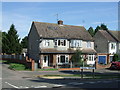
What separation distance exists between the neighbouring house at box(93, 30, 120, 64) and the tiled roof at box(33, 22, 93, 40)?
6.68m

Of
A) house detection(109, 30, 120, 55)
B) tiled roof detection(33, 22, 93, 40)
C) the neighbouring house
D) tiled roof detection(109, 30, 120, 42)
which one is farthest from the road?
tiled roof detection(109, 30, 120, 42)

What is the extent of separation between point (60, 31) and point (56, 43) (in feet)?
10.8

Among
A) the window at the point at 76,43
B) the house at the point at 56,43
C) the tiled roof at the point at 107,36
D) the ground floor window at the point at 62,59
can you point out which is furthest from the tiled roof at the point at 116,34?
the ground floor window at the point at 62,59

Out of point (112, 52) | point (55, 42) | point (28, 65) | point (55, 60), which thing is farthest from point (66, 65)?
point (112, 52)

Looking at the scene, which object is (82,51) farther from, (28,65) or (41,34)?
(28,65)

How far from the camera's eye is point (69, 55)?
36938 mm

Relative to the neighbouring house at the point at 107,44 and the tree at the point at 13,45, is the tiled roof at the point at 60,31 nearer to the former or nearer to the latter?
the neighbouring house at the point at 107,44

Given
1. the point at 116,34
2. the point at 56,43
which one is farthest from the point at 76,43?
the point at 116,34

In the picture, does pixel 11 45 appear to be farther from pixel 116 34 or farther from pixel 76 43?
pixel 116 34

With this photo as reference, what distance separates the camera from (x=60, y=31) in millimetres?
38406

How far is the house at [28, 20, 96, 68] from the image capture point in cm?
3497

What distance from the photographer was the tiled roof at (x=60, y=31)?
36400 millimetres

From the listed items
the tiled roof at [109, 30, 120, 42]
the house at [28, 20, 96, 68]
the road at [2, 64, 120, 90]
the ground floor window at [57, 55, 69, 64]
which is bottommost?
the road at [2, 64, 120, 90]

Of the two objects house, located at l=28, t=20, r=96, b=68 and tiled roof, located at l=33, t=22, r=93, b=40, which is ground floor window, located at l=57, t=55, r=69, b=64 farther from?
tiled roof, located at l=33, t=22, r=93, b=40
